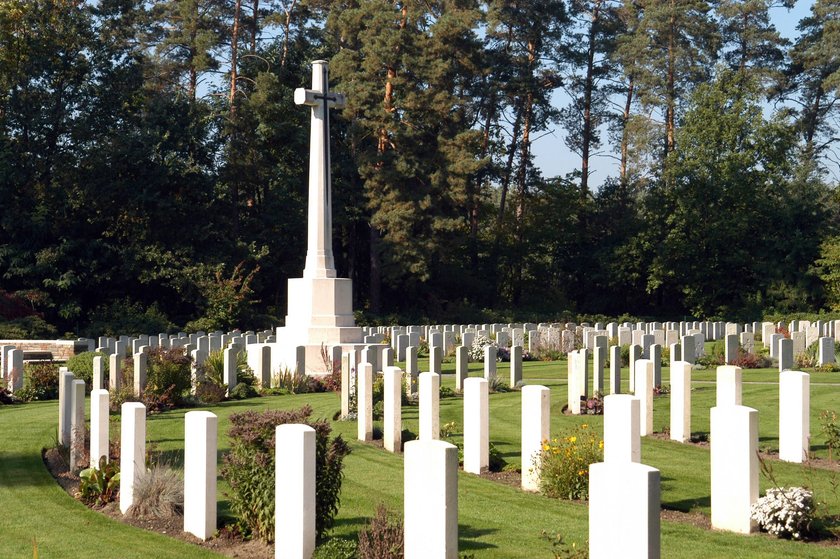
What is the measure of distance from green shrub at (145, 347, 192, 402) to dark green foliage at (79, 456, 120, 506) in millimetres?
6288

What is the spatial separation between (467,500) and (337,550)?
2.35m

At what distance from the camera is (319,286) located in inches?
851

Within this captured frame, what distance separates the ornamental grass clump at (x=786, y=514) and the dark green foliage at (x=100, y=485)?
511 centimetres

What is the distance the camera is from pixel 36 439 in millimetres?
12133

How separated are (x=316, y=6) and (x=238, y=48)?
565 centimetres

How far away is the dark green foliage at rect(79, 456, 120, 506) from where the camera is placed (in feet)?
28.7

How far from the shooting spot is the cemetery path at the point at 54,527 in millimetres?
7148

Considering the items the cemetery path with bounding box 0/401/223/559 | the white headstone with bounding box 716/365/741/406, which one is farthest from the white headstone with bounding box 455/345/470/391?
the cemetery path with bounding box 0/401/223/559

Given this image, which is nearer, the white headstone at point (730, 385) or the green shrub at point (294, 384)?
the white headstone at point (730, 385)

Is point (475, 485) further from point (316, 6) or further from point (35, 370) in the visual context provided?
point (316, 6)

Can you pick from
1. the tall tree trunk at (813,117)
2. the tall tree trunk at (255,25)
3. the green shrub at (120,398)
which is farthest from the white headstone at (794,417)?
the tall tree trunk at (813,117)

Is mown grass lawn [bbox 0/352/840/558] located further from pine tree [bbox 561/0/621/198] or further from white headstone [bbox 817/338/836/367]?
pine tree [bbox 561/0/621/198]

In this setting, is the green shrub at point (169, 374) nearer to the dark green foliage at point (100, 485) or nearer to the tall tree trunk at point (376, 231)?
the dark green foliage at point (100, 485)

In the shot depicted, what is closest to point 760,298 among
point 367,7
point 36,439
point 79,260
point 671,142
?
point 671,142
